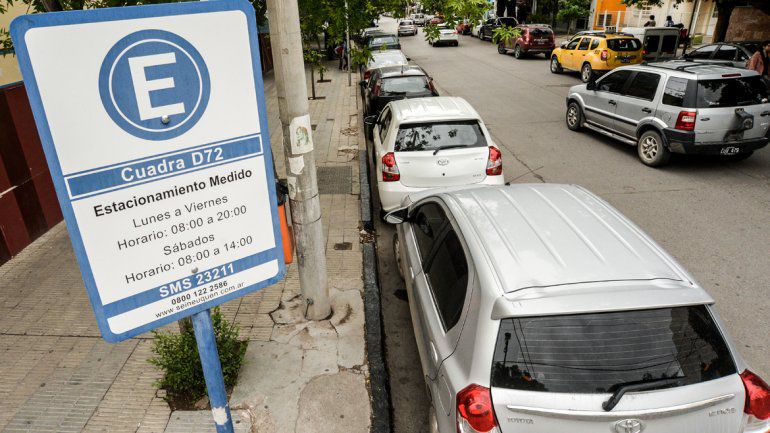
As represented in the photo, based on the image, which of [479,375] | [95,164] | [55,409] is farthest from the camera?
[55,409]

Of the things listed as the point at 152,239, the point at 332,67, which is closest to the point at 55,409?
the point at 152,239

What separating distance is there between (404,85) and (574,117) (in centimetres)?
428

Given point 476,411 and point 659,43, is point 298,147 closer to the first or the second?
point 476,411

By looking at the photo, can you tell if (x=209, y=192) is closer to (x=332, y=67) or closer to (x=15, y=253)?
(x=15, y=253)

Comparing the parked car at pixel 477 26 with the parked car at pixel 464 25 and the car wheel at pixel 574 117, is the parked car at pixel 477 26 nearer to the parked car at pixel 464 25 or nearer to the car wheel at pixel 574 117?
the parked car at pixel 464 25

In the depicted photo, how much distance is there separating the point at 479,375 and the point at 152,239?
1.83 m

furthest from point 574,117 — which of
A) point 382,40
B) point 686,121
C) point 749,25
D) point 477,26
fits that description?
point 749,25

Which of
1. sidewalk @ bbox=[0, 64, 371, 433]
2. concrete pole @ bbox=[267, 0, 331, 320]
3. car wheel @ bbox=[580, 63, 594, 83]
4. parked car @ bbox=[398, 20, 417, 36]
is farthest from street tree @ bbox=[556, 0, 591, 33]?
concrete pole @ bbox=[267, 0, 331, 320]

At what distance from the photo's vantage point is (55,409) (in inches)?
158

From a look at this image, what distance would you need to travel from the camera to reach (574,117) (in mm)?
12211

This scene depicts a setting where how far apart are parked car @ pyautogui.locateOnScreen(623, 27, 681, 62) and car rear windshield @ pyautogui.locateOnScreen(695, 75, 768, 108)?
11.0 metres

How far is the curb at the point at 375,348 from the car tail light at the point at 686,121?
19.9ft

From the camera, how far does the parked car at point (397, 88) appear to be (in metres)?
11.5

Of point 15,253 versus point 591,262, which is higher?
point 591,262
